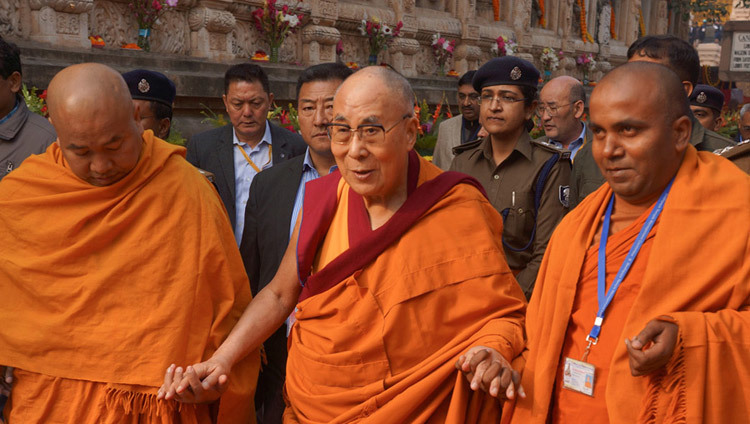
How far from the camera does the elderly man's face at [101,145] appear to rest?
92.6 inches

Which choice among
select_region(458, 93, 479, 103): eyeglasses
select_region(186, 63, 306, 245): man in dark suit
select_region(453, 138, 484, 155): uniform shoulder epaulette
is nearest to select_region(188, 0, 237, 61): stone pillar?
select_region(458, 93, 479, 103): eyeglasses

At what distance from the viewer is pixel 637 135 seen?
1.96 meters

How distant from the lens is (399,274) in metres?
2.29

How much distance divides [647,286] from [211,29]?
8.32 meters

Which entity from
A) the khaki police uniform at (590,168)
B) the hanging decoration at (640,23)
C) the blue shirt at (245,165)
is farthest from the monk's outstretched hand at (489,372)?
the hanging decoration at (640,23)

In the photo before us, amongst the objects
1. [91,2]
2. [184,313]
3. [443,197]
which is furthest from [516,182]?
[91,2]

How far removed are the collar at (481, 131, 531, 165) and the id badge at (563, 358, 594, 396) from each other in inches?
73.7

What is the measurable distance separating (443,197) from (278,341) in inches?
50.9

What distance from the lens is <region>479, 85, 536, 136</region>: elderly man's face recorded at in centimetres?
382

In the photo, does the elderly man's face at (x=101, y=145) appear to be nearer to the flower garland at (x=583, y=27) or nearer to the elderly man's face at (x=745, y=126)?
the elderly man's face at (x=745, y=126)

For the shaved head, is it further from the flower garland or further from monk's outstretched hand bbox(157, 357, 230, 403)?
the flower garland

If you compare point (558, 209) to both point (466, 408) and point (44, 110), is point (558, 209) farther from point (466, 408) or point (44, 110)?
point (44, 110)

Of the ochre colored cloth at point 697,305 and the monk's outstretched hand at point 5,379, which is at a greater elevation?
the ochre colored cloth at point 697,305

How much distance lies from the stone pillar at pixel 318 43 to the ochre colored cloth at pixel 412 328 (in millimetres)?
8815
